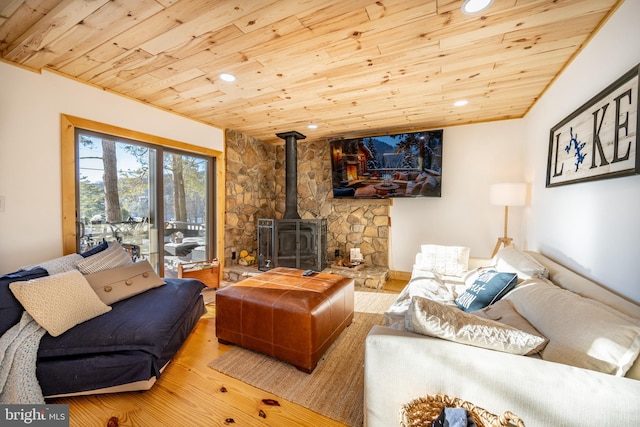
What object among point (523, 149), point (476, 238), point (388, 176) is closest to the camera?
point (523, 149)

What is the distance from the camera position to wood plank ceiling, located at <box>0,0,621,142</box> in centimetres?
152

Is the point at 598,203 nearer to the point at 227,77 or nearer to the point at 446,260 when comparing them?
the point at 446,260

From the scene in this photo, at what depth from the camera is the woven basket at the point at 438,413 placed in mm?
927

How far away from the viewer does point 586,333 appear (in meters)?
1.03

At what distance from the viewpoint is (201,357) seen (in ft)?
6.77

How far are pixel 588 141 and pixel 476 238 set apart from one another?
2227 mm

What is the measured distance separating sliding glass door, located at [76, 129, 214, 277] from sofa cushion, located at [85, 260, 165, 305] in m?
0.78

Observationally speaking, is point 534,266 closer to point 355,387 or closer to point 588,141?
point 588,141

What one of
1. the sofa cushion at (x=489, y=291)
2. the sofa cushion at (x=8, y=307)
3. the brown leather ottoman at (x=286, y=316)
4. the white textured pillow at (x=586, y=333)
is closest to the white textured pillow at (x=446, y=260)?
the sofa cushion at (x=489, y=291)

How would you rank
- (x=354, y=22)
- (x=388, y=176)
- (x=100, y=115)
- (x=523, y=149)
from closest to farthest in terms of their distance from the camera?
(x=354, y=22) → (x=100, y=115) → (x=523, y=149) → (x=388, y=176)

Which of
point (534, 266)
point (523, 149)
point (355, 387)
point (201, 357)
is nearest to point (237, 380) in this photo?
point (201, 357)

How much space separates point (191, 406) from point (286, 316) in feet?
2.45

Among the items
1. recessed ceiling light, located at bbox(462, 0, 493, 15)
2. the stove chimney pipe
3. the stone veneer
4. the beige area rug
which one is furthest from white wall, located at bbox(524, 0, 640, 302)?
the stove chimney pipe

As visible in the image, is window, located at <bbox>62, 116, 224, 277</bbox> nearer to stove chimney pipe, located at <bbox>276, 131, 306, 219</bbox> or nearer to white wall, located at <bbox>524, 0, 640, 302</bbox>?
stove chimney pipe, located at <bbox>276, 131, 306, 219</bbox>
